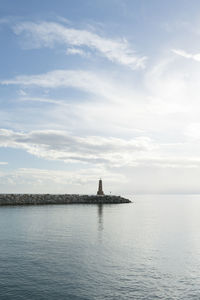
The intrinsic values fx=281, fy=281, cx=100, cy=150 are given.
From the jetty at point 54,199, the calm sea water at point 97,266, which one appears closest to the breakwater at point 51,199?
the jetty at point 54,199

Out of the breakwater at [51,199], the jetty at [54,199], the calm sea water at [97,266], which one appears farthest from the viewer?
the jetty at [54,199]

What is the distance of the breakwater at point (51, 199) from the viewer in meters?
102

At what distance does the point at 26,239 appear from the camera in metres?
35.8

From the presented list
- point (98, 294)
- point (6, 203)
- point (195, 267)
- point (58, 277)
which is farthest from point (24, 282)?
point (6, 203)

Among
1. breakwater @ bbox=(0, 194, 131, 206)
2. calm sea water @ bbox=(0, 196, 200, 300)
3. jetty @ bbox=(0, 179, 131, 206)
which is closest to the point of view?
calm sea water @ bbox=(0, 196, 200, 300)

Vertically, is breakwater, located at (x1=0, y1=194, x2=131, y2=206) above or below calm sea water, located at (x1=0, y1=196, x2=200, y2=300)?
above

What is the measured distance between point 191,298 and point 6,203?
294ft

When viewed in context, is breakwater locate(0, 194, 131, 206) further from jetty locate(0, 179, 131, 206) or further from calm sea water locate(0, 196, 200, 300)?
calm sea water locate(0, 196, 200, 300)

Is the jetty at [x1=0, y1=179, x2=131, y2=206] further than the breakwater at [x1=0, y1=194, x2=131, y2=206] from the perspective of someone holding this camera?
Yes

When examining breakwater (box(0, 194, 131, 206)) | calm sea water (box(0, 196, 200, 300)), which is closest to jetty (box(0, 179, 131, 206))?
breakwater (box(0, 194, 131, 206))

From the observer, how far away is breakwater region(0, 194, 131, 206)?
10215 centimetres

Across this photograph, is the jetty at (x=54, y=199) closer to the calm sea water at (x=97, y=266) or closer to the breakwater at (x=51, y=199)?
the breakwater at (x=51, y=199)

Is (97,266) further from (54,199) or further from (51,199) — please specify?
(54,199)

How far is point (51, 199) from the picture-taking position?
11219cm
